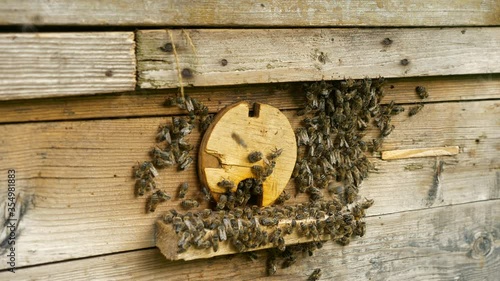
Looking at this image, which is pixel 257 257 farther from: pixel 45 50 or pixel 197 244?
pixel 45 50

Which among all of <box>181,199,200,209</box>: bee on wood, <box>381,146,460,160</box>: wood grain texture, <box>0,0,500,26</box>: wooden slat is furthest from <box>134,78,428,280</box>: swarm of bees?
<box>0,0,500,26</box>: wooden slat

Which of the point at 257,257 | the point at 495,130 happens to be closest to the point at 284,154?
the point at 257,257

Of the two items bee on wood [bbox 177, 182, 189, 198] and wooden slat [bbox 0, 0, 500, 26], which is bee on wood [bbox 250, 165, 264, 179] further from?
wooden slat [bbox 0, 0, 500, 26]

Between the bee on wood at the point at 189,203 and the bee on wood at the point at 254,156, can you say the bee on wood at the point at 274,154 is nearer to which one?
the bee on wood at the point at 254,156

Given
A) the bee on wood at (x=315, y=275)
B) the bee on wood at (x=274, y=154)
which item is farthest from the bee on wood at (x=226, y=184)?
the bee on wood at (x=315, y=275)

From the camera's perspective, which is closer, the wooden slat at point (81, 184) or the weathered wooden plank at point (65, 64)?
the weathered wooden plank at point (65, 64)

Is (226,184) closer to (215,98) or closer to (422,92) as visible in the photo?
(215,98)

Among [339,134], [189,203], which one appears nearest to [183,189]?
[189,203]
